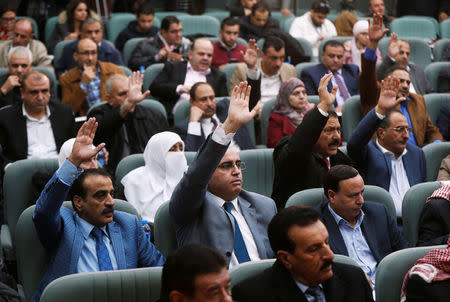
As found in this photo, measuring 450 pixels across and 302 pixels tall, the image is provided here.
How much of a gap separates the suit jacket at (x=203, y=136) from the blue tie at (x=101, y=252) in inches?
65.6

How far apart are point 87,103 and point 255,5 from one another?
274 cm

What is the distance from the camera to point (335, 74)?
616cm

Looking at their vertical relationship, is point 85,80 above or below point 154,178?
above

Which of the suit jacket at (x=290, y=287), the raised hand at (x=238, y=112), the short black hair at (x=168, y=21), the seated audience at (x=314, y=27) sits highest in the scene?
the raised hand at (x=238, y=112)

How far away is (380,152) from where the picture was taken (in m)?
4.28

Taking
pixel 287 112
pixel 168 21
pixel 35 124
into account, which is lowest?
pixel 35 124

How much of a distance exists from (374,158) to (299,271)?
186cm

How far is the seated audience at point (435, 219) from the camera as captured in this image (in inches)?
129

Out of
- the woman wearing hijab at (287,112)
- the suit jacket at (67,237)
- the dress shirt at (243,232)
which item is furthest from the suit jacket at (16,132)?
the dress shirt at (243,232)

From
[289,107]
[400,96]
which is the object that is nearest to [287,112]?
[289,107]

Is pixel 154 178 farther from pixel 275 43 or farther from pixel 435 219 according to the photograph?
pixel 275 43

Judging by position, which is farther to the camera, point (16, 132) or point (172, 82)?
point (172, 82)

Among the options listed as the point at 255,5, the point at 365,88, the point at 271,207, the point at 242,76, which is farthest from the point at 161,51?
the point at 271,207

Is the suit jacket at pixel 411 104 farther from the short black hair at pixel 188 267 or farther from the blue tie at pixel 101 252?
the short black hair at pixel 188 267
